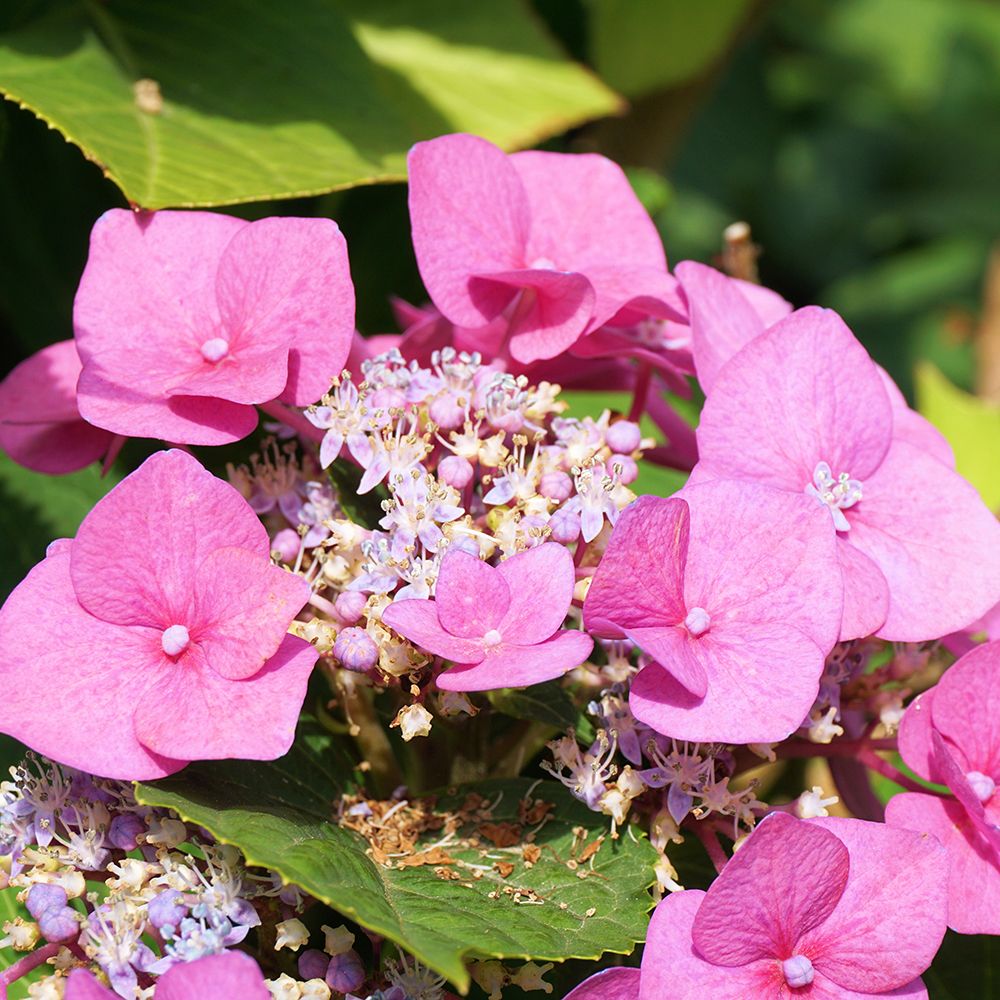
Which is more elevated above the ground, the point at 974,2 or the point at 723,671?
the point at 723,671

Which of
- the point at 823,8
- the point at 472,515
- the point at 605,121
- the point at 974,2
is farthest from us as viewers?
the point at 974,2

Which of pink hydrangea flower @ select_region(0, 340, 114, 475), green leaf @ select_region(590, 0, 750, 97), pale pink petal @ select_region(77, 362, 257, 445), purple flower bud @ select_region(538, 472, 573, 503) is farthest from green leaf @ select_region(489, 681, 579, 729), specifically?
green leaf @ select_region(590, 0, 750, 97)

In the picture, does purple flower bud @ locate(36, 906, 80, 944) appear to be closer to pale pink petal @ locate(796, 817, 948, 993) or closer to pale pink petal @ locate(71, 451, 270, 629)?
pale pink petal @ locate(71, 451, 270, 629)

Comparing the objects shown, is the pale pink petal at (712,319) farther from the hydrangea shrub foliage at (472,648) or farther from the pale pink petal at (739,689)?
the pale pink petal at (739,689)

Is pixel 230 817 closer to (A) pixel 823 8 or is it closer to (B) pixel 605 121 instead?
(B) pixel 605 121

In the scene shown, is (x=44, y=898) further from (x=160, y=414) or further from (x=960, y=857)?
(x=960, y=857)

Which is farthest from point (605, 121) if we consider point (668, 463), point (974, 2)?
point (974, 2)
